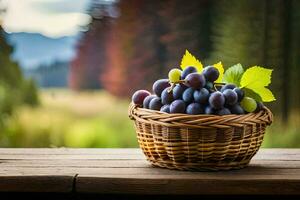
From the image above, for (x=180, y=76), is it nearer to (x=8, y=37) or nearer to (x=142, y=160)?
(x=142, y=160)

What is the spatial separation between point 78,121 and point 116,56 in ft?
0.89

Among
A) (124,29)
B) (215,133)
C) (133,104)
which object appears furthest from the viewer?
(124,29)

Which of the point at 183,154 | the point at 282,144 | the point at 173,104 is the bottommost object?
the point at 282,144

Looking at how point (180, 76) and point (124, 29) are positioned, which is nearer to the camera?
point (180, 76)

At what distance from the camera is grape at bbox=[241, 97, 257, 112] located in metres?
1.31

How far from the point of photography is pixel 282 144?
1.97m

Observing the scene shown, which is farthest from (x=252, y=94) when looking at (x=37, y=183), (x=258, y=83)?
(x=37, y=183)

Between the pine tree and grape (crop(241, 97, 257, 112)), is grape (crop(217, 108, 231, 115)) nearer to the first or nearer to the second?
grape (crop(241, 97, 257, 112))

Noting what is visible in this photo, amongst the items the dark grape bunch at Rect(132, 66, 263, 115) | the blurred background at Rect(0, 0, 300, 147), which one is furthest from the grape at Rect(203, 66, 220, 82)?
the blurred background at Rect(0, 0, 300, 147)

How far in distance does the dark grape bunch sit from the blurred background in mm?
613

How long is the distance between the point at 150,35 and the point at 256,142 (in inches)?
29.7

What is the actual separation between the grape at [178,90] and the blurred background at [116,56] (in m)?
0.65

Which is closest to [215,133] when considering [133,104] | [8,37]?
[133,104]

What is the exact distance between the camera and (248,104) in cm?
132
